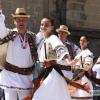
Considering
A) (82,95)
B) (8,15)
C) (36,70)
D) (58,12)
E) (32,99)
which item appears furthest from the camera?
(58,12)

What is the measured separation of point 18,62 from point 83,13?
273 inches

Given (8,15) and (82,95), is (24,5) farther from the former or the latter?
(82,95)

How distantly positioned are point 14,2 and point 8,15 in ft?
1.34

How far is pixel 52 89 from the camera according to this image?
5.04 metres

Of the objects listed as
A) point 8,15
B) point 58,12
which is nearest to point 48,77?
point 8,15

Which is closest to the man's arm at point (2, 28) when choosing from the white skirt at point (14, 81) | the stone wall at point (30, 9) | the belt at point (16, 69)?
the belt at point (16, 69)

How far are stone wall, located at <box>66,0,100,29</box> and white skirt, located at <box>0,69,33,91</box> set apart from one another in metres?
6.50

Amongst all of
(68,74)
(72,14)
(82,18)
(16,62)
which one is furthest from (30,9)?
(16,62)

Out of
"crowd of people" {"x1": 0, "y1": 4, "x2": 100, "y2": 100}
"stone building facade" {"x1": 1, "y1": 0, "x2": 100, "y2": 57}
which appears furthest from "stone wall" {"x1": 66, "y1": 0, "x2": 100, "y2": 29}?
"crowd of people" {"x1": 0, "y1": 4, "x2": 100, "y2": 100}

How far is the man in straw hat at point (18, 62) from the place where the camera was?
529 centimetres

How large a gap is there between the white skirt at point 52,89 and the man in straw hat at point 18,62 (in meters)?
0.35

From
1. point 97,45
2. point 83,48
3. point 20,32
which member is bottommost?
point 97,45

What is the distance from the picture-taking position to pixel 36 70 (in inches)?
214

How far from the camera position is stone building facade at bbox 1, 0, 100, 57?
36.1 ft
